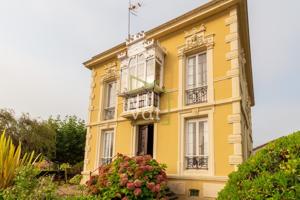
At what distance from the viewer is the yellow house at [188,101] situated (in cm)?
812

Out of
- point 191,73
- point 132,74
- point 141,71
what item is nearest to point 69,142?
point 132,74

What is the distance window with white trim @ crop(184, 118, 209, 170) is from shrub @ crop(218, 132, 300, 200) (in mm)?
5377

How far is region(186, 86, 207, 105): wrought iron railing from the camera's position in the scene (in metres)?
9.00

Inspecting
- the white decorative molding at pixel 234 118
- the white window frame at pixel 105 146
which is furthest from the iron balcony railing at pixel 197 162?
the white window frame at pixel 105 146

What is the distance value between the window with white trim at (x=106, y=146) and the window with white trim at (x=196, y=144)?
4.35 meters

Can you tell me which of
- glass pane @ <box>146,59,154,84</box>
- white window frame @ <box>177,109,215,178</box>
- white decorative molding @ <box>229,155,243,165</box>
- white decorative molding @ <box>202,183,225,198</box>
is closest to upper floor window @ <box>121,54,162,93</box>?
glass pane @ <box>146,59,154,84</box>

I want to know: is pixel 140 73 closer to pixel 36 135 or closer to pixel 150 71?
pixel 150 71

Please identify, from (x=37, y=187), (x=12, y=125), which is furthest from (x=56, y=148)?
(x=37, y=187)

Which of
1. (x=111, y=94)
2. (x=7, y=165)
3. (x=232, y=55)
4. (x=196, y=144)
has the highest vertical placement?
(x=232, y=55)

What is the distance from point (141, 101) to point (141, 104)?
129 millimetres

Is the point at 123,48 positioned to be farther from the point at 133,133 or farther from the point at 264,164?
A: the point at 264,164

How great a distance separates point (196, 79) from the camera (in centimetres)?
952

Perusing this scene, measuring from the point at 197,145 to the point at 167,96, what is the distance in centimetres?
240

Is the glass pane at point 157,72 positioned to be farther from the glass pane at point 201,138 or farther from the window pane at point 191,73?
the glass pane at point 201,138
